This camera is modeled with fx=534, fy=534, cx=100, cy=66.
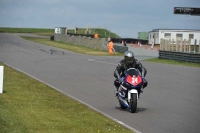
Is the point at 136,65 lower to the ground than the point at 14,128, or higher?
higher

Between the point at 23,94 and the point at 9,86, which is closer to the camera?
the point at 23,94

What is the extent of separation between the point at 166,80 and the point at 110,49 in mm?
26626

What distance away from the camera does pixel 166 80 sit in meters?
23.0

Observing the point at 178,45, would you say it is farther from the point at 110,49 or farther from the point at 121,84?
the point at 121,84

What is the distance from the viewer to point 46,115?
11320 millimetres

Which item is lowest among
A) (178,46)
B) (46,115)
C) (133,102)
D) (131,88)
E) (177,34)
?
(46,115)

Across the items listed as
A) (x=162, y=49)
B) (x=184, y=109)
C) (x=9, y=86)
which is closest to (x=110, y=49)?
(x=162, y=49)

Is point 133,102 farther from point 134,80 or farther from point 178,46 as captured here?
point 178,46

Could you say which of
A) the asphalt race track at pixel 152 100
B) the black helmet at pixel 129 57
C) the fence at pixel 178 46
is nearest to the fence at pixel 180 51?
the fence at pixel 178 46

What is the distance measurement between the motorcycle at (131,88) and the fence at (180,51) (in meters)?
24.4

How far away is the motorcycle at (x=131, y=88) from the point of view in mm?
12734

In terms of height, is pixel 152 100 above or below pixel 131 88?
below

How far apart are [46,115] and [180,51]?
1203 inches

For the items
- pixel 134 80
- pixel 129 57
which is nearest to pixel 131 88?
pixel 134 80
